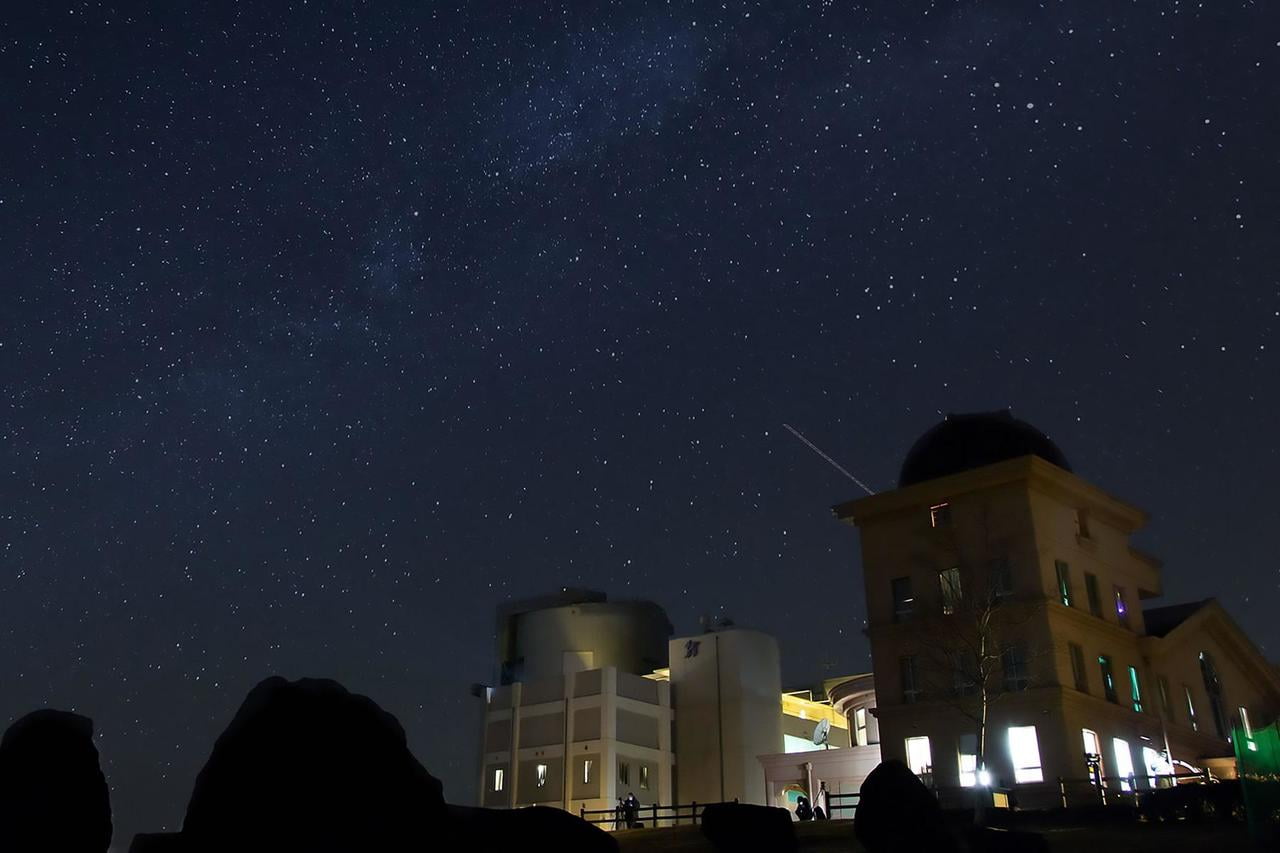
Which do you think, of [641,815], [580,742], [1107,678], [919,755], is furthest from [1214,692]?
[580,742]

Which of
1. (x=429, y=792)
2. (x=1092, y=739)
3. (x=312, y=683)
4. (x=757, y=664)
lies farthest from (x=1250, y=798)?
(x=757, y=664)

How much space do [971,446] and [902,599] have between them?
7.80 m

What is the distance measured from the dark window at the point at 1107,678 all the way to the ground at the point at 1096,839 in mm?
13698

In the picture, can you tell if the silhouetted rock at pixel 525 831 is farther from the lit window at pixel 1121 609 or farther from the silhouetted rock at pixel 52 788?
the lit window at pixel 1121 609

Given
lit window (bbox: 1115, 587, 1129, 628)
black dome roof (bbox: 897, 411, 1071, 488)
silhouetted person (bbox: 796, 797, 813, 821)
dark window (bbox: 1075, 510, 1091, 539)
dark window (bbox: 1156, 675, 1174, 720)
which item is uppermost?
black dome roof (bbox: 897, 411, 1071, 488)

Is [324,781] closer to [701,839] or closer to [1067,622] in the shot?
[701,839]

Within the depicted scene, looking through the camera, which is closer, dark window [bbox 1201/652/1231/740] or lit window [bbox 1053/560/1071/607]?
lit window [bbox 1053/560/1071/607]

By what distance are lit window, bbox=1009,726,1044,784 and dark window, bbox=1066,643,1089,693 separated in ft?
10.4

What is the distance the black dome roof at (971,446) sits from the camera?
50.5 metres

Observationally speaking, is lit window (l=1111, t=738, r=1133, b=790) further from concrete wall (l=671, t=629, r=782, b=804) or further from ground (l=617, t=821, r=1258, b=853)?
concrete wall (l=671, t=629, r=782, b=804)

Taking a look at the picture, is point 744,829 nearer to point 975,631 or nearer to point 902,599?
point 975,631

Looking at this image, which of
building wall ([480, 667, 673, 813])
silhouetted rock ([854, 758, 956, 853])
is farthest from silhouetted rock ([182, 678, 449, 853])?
building wall ([480, 667, 673, 813])

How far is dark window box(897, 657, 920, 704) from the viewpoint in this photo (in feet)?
156

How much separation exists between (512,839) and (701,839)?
71.8 ft
